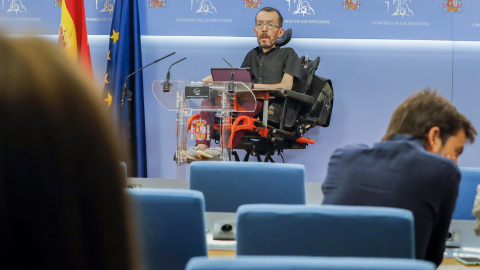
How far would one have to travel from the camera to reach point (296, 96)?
5.33 metres

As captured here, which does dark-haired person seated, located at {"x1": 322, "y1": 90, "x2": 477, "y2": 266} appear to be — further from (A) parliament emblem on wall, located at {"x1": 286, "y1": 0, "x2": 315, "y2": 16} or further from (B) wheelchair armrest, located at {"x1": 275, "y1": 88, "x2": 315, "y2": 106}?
(A) parliament emblem on wall, located at {"x1": 286, "y1": 0, "x2": 315, "y2": 16}

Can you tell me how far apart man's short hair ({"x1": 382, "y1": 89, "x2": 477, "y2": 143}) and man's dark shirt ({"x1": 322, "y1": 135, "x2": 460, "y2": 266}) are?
0.18 m

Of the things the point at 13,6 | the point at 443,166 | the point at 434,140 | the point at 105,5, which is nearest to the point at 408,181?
the point at 443,166

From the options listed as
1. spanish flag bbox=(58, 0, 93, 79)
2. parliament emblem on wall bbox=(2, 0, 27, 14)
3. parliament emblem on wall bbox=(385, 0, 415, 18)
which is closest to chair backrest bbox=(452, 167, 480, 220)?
parliament emblem on wall bbox=(385, 0, 415, 18)

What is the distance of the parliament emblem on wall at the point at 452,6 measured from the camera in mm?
6328

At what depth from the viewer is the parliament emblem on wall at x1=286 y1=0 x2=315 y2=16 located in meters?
6.42

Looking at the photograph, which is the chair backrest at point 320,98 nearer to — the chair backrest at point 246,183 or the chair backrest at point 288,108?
the chair backrest at point 288,108

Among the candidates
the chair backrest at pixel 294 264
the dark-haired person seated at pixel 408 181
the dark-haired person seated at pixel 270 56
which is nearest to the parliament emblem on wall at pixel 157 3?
the dark-haired person seated at pixel 270 56

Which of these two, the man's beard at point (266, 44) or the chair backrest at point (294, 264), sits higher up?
the man's beard at point (266, 44)

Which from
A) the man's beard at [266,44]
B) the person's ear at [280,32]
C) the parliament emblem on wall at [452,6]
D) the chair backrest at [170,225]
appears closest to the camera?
the chair backrest at [170,225]

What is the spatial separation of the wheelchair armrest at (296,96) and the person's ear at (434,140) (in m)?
2.87

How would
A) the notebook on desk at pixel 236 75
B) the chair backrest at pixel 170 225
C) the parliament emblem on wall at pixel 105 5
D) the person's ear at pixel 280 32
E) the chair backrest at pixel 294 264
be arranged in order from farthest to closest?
1. the parliament emblem on wall at pixel 105 5
2. the person's ear at pixel 280 32
3. the notebook on desk at pixel 236 75
4. the chair backrest at pixel 170 225
5. the chair backrest at pixel 294 264

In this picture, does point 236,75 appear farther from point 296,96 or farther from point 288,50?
point 288,50

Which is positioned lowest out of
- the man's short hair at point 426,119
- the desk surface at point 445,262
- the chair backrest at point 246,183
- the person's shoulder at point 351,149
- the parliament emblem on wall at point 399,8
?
the desk surface at point 445,262
